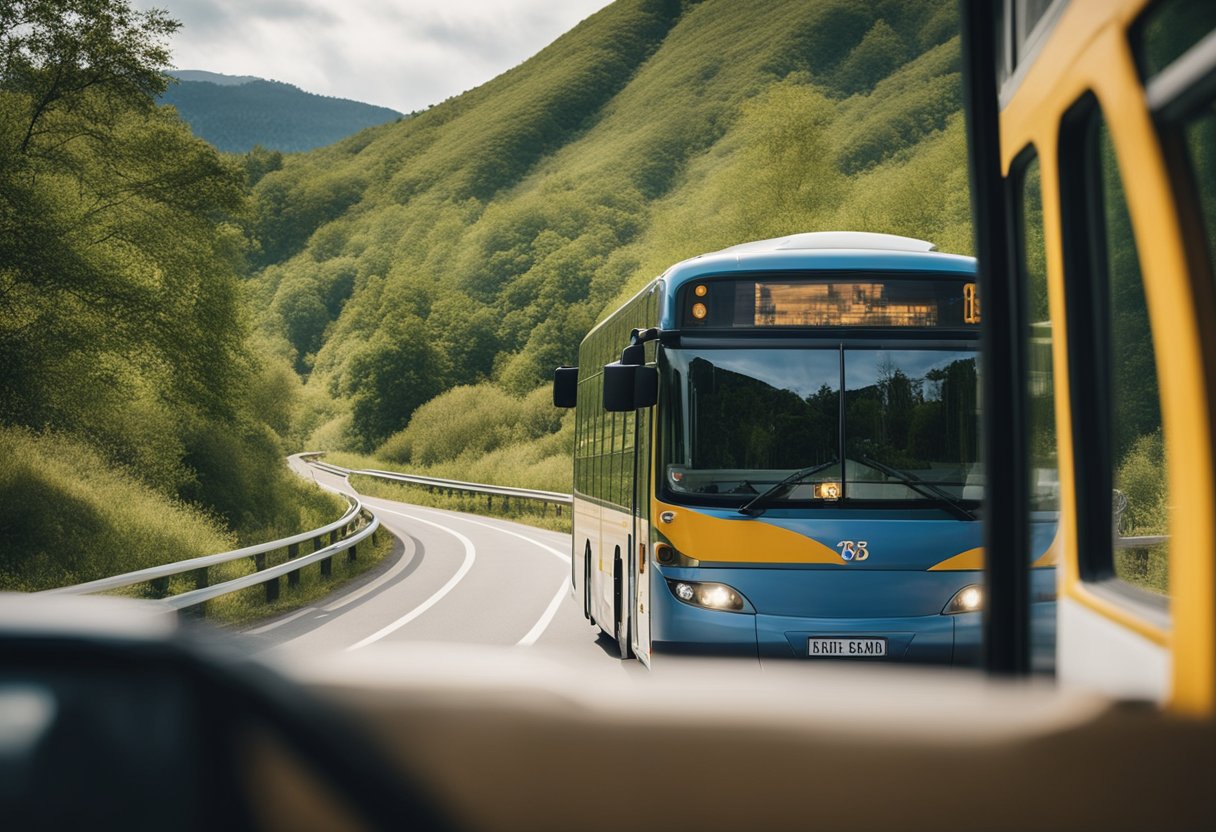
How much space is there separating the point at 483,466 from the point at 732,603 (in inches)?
2495

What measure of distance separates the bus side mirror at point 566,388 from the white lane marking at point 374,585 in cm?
487

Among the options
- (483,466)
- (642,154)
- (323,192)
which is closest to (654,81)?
(642,154)

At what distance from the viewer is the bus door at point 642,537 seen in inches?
387

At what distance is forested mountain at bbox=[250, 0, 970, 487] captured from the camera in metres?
59.0

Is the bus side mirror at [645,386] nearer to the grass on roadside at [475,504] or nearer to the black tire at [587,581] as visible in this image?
the black tire at [587,581]

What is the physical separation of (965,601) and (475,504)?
43372mm

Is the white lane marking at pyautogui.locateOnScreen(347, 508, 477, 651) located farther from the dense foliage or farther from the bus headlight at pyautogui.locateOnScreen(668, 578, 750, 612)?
the bus headlight at pyautogui.locateOnScreen(668, 578, 750, 612)

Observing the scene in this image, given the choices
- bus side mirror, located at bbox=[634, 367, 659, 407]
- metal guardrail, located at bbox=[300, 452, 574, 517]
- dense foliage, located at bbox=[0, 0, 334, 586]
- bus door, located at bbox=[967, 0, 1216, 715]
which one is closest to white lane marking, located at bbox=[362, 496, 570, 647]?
metal guardrail, located at bbox=[300, 452, 574, 517]

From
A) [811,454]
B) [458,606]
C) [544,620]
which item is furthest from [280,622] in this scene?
[811,454]

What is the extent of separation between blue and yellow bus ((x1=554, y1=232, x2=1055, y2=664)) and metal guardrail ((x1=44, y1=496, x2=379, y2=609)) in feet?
16.6

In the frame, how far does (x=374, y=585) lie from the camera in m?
22.3

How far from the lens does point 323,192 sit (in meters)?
186

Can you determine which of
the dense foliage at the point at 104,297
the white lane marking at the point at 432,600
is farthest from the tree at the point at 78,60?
the white lane marking at the point at 432,600

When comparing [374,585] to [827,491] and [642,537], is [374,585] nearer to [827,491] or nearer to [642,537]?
[642,537]
